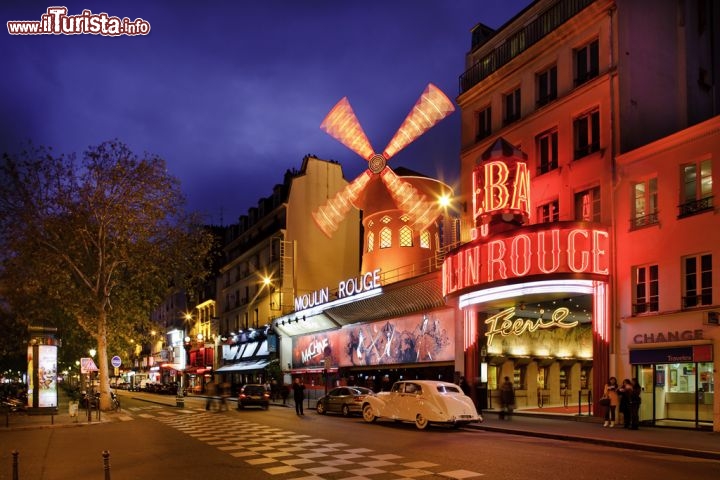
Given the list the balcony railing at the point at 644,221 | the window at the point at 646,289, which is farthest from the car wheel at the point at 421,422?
the balcony railing at the point at 644,221

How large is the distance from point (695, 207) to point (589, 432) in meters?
7.40

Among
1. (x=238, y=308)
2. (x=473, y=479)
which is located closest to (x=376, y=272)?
(x=473, y=479)

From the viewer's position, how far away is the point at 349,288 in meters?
38.9

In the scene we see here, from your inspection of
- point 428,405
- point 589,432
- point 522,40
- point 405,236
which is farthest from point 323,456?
point 405,236

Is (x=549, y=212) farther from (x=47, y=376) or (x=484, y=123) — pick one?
(x=47, y=376)

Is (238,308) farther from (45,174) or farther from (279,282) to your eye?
(45,174)

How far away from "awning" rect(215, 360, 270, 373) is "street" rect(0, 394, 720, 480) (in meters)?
31.4

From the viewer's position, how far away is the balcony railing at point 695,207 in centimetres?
1992

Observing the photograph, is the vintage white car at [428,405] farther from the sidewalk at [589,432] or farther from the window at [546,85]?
the window at [546,85]

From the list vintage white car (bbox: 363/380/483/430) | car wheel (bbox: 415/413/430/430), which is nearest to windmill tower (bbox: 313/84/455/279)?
vintage white car (bbox: 363/380/483/430)

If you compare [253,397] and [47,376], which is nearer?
[47,376]

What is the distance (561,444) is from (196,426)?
12128 mm

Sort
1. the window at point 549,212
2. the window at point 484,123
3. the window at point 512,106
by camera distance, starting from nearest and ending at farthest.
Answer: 1. the window at point 549,212
2. the window at point 512,106
3. the window at point 484,123

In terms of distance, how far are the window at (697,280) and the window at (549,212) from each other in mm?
5922
